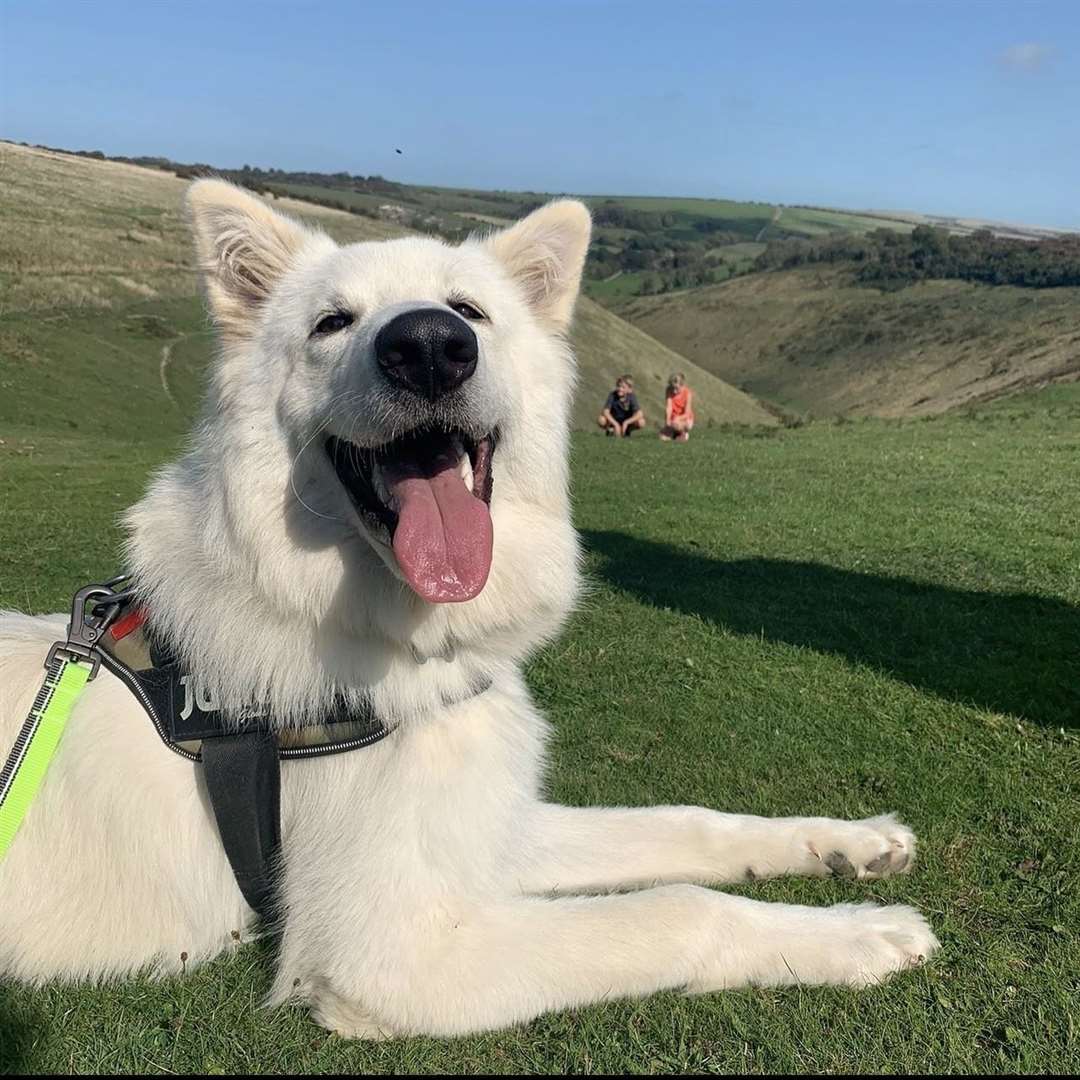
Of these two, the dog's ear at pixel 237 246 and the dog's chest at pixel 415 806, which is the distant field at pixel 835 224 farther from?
the dog's chest at pixel 415 806

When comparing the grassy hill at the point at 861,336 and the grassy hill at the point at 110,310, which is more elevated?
the grassy hill at the point at 110,310

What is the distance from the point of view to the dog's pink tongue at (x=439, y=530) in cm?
300

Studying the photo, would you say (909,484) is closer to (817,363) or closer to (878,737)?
(878,737)

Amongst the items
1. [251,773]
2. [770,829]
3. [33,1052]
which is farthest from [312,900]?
[770,829]

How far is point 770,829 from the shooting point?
151 inches

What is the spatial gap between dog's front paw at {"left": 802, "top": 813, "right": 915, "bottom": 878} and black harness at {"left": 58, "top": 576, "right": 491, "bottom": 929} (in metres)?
1.77

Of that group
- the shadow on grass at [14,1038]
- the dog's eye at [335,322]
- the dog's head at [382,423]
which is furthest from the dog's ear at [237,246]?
the shadow on grass at [14,1038]

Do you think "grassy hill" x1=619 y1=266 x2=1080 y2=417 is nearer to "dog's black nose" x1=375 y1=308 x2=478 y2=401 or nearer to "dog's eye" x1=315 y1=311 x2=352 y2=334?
"dog's eye" x1=315 y1=311 x2=352 y2=334

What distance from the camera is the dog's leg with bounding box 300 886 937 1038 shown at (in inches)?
111

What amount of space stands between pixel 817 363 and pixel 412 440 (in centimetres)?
10665

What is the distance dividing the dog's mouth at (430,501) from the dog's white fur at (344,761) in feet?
0.25

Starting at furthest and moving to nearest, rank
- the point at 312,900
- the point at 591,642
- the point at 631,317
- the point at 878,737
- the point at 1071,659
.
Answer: the point at 631,317 → the point at 591,642 → the point at 1071,659 → the point at 878,737 → the point at 312,900

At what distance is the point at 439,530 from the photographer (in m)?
3.10

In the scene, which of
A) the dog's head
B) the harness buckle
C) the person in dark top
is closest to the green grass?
the harness buckle
